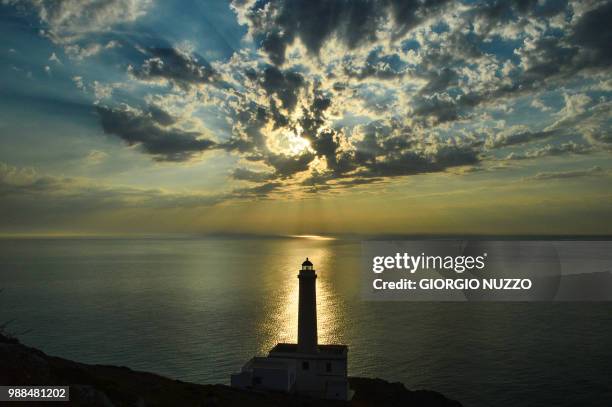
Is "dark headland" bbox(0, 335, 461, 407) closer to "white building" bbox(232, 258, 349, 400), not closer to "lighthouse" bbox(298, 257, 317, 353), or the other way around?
"white building" bbox(232, 258, 349, 400)

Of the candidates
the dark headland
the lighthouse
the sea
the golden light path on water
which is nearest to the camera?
the dark headland

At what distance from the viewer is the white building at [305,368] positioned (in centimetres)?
3825

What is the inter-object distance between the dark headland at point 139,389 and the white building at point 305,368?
1128mm

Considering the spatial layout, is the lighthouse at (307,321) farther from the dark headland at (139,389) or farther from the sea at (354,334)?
the sea at (354,334)

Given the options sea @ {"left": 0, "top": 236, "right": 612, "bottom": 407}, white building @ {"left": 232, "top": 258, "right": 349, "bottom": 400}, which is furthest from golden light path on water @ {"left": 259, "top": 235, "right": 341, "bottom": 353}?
white building @ {"left": 232, "top": 258, "right": 349, "bottom": 400}

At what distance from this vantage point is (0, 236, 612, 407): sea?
53.9 metres

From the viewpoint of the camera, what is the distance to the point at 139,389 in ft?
112

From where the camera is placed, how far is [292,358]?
134ft

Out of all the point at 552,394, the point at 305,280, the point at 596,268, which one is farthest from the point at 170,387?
the point at 596,268

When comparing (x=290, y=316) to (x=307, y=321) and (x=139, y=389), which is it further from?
(x=139, y=389)

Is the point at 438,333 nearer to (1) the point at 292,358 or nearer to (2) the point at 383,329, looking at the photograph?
(2) the point at 383,329

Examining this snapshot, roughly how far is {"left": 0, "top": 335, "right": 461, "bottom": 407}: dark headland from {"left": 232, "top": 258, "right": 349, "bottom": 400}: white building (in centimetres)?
113

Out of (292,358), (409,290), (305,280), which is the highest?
(305,280)

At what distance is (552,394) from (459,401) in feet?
36.4
